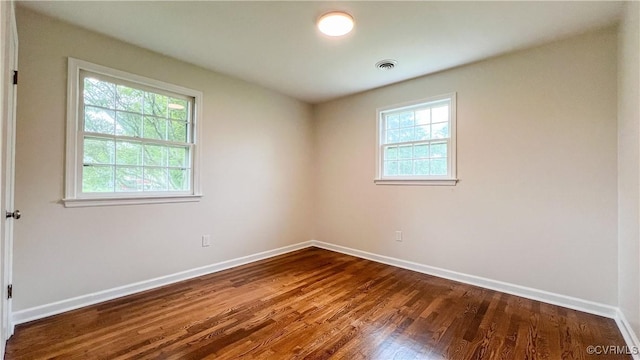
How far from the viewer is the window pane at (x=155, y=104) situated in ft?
9.27

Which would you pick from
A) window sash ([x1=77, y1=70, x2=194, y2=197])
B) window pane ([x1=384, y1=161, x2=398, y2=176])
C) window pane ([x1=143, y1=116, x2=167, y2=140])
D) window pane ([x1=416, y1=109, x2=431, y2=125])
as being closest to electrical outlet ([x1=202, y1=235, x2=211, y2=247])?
window sash ([x1=77, y1=70, x2=194, y2=197])

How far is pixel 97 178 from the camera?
2.50m

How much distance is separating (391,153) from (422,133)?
0.48 metres

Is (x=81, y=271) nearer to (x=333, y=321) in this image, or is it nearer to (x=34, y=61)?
(x=34, y=61)

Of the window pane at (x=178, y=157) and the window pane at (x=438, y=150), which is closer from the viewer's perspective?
the window pane at (x=178, y=157)

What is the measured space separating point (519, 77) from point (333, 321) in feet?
9.35

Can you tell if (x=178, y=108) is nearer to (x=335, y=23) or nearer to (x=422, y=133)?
(x=335, y=23)

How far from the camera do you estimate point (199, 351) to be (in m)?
1.79

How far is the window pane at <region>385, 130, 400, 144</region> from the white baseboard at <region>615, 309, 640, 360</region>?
2552 mm

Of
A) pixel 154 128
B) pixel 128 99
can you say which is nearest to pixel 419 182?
pixel 154 128

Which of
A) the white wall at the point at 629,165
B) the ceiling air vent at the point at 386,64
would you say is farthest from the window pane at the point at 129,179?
the white wall at the point at 629,165

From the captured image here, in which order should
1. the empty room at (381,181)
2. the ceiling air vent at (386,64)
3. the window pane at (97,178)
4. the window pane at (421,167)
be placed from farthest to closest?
the window pane at (421,167)
the ceiling air vent at (386,64)
the window pane at (97,178)
the empty room at (381,181)

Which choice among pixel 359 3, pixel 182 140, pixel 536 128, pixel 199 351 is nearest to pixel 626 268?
pixel 536 128

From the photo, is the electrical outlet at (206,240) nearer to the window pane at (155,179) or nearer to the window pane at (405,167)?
the window pane at (155,179)
